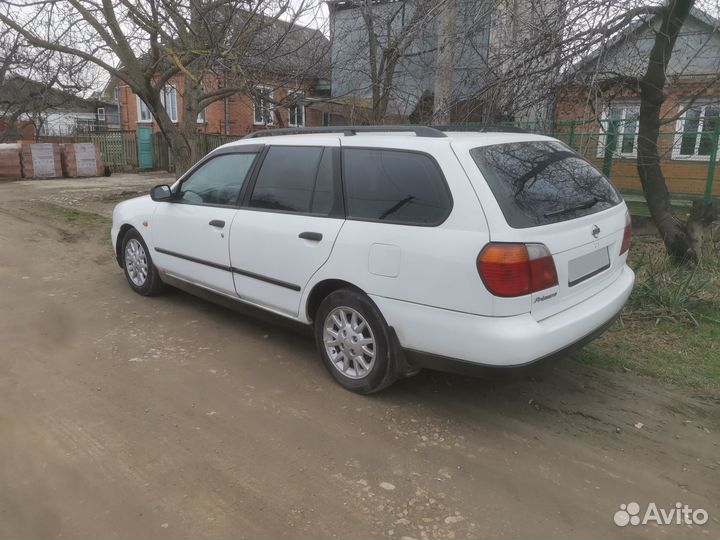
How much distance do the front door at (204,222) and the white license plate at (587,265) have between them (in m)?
2.58

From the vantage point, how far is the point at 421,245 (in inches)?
126

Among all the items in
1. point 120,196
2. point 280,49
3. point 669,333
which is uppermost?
point 280,49

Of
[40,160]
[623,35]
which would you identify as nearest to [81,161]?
[40,160]

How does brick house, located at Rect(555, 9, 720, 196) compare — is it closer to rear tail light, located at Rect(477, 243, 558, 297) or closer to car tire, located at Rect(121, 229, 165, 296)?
rear tail light, located at Rect(477, 243, 558, 297)

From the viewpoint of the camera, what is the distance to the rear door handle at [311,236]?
12.3 ft

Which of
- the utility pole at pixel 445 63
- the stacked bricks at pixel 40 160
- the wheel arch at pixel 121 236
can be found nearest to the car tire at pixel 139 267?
the wheel arch at pixel 121 236

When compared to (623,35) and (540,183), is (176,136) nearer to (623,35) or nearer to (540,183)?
(623,35)

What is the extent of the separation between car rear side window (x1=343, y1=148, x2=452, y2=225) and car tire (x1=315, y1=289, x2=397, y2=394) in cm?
56

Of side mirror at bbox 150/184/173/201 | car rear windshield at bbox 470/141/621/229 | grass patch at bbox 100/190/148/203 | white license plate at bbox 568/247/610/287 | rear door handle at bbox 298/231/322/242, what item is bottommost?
grass patch at bbox 100/190/148/203

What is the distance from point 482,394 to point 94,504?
2.39m

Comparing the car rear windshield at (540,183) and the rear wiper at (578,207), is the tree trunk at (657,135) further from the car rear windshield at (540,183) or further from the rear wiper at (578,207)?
the rear wiper at (578,207)

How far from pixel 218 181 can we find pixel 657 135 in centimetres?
498

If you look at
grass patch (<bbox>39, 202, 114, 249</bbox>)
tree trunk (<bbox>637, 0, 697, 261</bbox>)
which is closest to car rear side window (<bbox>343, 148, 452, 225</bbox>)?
tree trunk (<bbox>637, 0, 697, 261</bbox>)

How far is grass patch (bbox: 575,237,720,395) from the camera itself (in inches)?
162
